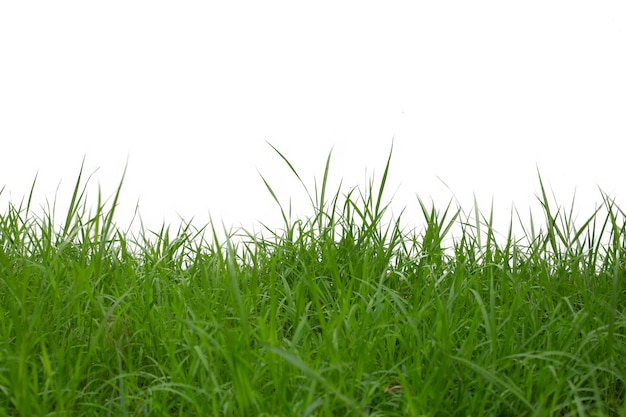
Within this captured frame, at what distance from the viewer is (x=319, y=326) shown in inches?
91.6

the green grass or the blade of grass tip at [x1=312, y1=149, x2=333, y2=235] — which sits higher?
the blade of grass tip at [x1=312, y1=149, x2=333, y2=235]

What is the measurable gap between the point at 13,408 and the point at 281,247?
1.20m

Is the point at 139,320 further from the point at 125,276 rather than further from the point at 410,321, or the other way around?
the point at 410,321

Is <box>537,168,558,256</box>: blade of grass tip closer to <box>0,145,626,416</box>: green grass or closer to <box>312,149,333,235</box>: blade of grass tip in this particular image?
<box>0,145,626,416</box>: green grass

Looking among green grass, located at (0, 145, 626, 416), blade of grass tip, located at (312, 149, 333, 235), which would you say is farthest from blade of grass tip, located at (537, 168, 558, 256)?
blade of grass tip, located at (312, 149, 333, 235)

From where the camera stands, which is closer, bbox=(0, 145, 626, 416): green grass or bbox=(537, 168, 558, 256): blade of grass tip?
bbox=(0, 145, 626, 416): green grass

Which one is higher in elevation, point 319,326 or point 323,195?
point 323,195

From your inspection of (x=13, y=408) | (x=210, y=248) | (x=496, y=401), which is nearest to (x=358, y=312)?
(x=496, y=401)

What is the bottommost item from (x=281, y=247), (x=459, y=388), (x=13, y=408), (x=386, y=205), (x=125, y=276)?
(x=13, y=408)

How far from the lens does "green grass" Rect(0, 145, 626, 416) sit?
189cm

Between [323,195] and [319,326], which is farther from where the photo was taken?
[323,195]

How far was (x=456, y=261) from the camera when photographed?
9.11 feet

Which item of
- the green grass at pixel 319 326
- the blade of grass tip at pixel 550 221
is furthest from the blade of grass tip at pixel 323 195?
the blade of grass tip at pixel 550 221

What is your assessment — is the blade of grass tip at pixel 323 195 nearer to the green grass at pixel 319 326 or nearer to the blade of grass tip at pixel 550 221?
the green grass at pixel 319 326
